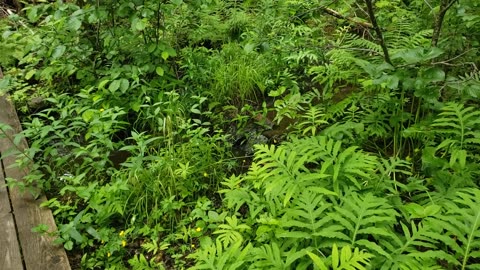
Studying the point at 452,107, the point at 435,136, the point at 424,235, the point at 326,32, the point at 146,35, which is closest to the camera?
the point at 424,235

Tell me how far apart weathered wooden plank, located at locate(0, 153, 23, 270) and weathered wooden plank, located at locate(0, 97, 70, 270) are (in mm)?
32

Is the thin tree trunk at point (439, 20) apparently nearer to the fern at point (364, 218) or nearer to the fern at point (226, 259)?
the fern at point (364, 218)

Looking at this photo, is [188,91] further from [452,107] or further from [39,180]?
[452,107]

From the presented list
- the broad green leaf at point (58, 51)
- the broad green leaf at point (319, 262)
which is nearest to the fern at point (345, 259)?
the broad green leaf at point (319, 262)

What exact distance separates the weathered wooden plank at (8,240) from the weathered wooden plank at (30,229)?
0.10 ft

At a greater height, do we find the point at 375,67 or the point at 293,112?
the point at 375,67

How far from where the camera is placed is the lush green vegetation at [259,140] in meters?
2.06

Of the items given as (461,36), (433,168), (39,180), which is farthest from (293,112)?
(39,180)

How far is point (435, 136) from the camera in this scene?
Result: 2711 mm

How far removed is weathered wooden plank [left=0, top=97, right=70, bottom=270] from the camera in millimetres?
2543

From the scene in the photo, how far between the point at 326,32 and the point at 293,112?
1867 millimetres

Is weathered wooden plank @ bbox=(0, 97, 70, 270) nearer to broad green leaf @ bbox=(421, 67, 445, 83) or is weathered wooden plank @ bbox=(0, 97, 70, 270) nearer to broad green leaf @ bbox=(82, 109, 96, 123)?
broad green leaf @ bbox=(82, 109, 96, 123)

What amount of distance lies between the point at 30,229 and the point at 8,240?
0.15 m

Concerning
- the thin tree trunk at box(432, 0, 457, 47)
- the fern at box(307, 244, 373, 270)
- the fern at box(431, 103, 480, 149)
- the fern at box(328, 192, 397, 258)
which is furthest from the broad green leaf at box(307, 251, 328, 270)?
the thin tree trunk at box(432, 0, 457, 47)
